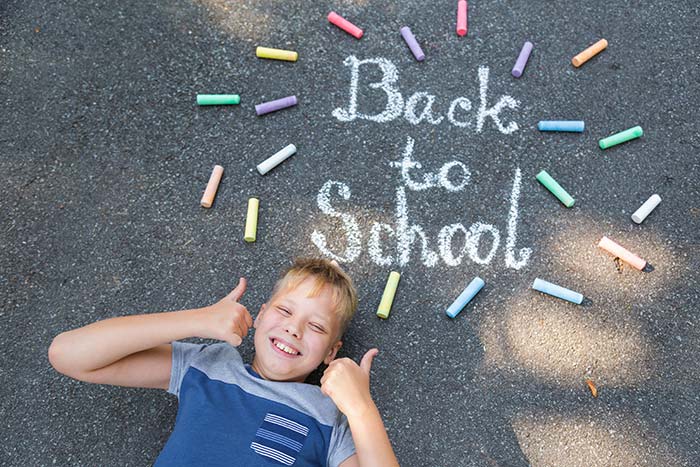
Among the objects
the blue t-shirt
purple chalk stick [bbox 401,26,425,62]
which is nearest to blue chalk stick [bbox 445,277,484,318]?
the blue t-shirt

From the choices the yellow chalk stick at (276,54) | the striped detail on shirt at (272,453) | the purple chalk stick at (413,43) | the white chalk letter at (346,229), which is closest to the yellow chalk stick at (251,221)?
the white chalk letter at (346,229)

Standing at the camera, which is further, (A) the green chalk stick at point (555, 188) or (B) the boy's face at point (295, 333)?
(A) the green chalk stick at point (555, 188)

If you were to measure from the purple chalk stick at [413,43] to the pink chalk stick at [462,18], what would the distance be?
0.78 ft

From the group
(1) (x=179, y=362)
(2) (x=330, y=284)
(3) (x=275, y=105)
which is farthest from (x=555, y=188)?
(1) (x=179, y=362)

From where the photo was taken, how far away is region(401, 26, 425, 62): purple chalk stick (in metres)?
3.28

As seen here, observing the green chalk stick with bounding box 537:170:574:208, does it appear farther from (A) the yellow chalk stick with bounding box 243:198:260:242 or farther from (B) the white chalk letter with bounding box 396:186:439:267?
(A) the yellow chalk stick with bounding box 243:198:260:242

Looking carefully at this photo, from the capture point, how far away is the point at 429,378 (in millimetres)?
2855

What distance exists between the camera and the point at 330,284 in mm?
2537

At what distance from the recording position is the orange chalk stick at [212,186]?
302 centimetres

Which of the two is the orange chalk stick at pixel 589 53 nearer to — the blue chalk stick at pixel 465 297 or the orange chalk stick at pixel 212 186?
the blue chalk stick at pixel 465 297

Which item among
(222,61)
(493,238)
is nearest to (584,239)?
(493,238)

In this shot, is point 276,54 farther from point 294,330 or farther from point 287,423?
point 287,423

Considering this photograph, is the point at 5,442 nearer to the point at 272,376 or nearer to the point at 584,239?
the point at 272,376

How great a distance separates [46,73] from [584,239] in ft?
9.18
